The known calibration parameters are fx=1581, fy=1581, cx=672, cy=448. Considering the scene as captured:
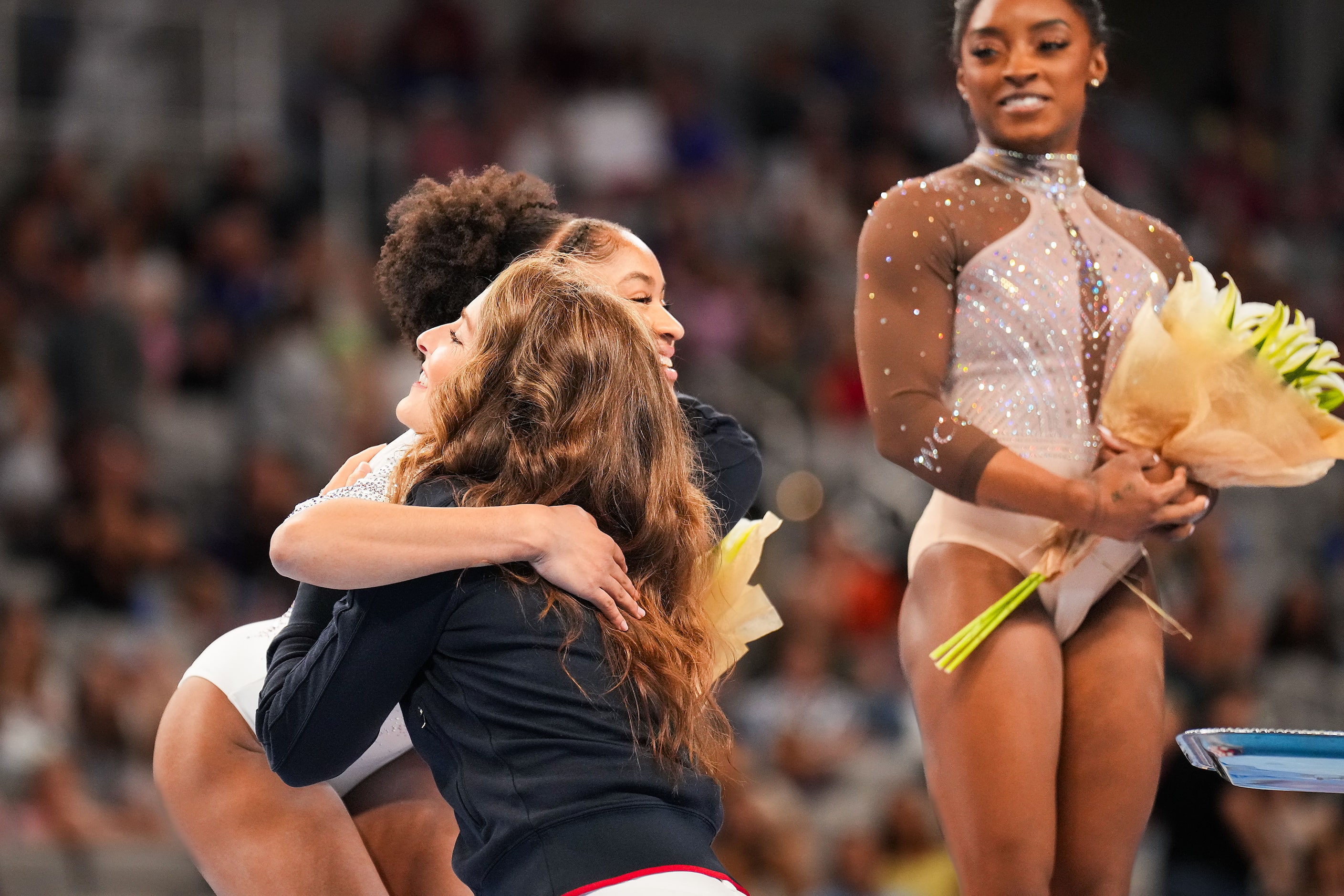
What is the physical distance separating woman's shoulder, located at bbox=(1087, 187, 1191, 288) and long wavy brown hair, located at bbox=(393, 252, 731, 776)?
89cm

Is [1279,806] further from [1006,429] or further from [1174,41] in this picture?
[1174,41]

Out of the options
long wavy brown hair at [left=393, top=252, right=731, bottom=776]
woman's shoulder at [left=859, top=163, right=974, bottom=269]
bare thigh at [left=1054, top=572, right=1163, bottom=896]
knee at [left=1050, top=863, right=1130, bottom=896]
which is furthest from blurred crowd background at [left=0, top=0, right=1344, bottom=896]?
long wavy brown hair at [left=393, top=252, right=731, bottom=776]

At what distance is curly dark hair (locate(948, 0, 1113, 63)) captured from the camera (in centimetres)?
237

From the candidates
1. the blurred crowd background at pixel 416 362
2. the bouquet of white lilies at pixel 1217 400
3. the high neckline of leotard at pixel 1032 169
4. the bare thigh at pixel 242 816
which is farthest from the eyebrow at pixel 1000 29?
the blurred crowd background at pixel 416 362

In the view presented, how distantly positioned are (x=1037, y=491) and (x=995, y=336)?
0.26 m

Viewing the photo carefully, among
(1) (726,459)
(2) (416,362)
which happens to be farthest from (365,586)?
(2) (416,362)

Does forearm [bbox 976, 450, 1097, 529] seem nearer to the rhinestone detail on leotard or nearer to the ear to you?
the rhinestone detail on leotard

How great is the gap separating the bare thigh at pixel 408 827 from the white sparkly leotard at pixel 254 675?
3 centimetres

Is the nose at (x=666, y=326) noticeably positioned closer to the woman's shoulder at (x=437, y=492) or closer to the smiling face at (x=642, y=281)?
the smiling face at (x=642, y=281)

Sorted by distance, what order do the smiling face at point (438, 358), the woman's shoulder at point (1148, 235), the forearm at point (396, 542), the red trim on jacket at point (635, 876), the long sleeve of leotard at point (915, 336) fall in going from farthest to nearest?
1. the woman's shoulder at point (1148, 235)
2. the long sleeve of leotard at point (915, 336)
3. the smiling face at point (438, 358)
4. the forearm at point (396, 542)
5. the red trim on jacket at point (635, 876)

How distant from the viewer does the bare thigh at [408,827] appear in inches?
89.0

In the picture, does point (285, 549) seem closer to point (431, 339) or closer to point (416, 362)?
point (431, 339)

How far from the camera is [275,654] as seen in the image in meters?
1.85

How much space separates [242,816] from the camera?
2.13 metres
